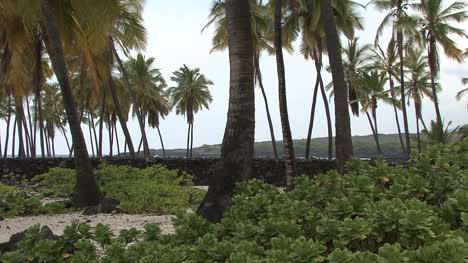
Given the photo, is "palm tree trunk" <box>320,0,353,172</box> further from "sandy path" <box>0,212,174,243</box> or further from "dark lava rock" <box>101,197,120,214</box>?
"dark lava rock" <box>101,197,120,214</box>

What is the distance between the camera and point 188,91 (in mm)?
47469

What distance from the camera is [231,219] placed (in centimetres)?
314

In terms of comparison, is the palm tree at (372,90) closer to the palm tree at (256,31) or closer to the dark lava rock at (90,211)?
the palm tree at (256,31)

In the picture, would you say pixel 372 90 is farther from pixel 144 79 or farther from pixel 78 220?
pixel 78 220

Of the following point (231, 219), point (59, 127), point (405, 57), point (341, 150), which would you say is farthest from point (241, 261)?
point (59, 127)

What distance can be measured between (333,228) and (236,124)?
3870 millimetres

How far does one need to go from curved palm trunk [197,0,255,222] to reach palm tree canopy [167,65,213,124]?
4082 centimetres

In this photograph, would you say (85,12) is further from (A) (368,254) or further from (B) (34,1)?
(A) (368,254)

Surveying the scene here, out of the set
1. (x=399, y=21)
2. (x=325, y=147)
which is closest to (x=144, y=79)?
(x=399, y=21)

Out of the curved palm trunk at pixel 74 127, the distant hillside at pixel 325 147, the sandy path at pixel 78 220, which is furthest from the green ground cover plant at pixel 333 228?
the distant hillside at pixel 325 147

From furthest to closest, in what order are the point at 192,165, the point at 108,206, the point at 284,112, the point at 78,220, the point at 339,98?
1. the point at 192,165
2. the point at 284,112
3. the point at 108,206
4. the point at 339,98
5. the point at 78,220

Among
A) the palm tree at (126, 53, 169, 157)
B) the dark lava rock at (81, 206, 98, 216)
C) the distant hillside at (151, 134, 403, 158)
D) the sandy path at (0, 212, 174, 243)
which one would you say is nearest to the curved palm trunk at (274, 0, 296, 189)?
the sandy path at (0, 212, 174, 243)

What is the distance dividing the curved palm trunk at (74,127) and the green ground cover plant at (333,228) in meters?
7.19

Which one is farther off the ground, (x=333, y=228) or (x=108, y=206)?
(x=333, y=228)
